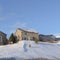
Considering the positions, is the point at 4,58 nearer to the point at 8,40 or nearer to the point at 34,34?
the point at 8,40

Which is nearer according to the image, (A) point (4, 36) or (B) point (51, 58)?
(B) point (51, 58)

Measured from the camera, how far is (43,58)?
1356cm

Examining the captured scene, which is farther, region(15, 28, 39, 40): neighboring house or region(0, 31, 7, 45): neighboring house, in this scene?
region(15, 28, 39, 40): neighboring house

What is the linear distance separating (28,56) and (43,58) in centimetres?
82

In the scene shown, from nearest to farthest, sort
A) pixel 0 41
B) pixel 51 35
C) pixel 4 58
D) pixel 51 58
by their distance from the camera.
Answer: pixel 4 58
pixel 51 58
pixel 0 41
pixel 51 35

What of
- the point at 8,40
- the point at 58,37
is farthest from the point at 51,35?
the point at 8,40

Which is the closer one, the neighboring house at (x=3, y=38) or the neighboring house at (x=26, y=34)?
the neighboring house at (x=3, y=38)

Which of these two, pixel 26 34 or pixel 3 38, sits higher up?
pixel 26 34

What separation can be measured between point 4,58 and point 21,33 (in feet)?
54.7

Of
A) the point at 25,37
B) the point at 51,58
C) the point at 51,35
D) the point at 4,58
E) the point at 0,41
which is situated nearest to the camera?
the point at 4,58

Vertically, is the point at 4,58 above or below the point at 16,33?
below

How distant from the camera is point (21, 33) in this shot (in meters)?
29.5

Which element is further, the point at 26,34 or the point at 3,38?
the point at 26,34

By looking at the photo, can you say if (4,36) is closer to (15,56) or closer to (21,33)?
(21,33)
